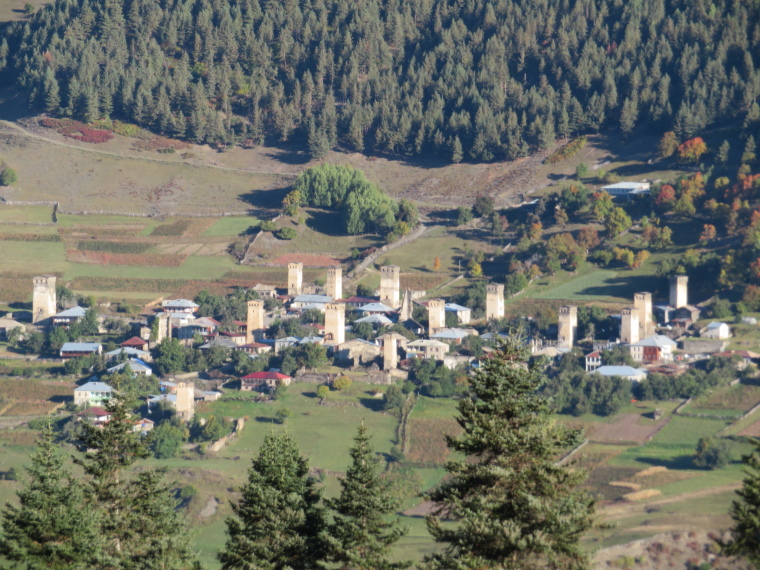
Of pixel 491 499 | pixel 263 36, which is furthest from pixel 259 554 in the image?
pixel 263 36

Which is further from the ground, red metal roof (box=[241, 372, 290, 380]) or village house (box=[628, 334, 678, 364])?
village house (box=[628, 334, 678, 364])

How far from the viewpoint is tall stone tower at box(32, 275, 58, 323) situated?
97188mm

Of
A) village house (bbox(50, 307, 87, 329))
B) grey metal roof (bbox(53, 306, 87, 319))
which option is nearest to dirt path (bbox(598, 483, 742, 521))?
village house (bbox(50, 307, 87, 329))

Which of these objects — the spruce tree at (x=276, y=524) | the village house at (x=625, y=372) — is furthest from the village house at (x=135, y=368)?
the spruce tree at (x=276, y=524)

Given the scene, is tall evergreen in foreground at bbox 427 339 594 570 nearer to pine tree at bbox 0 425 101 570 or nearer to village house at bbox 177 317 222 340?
pine tree at bbox 0 425 101 570

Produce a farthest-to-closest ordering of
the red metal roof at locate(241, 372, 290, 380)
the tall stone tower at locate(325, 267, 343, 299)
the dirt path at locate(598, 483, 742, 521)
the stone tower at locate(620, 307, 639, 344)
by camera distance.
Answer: the tall stone tower at locate(325, 267, 343, 299) < the stone tower at locate(620, 307, 639, 344) < the red metal roof at locate(241, 372, 290, 380) < the dirt path at locate(598, 483, 742, 521)

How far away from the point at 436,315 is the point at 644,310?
14.1 metres

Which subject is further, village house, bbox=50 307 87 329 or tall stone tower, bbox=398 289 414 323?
tall stone tower, bbox=398 289 414 323

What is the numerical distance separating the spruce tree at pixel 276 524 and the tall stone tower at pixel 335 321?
59893 mm

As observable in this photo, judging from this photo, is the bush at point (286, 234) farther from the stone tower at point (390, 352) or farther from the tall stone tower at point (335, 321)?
the stone tower at point (390, 352)

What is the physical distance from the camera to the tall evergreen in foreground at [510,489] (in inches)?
993

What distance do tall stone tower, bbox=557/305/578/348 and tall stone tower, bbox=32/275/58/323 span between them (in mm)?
36313

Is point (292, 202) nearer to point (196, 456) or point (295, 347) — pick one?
point (295, 347)

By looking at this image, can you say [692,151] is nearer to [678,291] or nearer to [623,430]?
[678,291]
